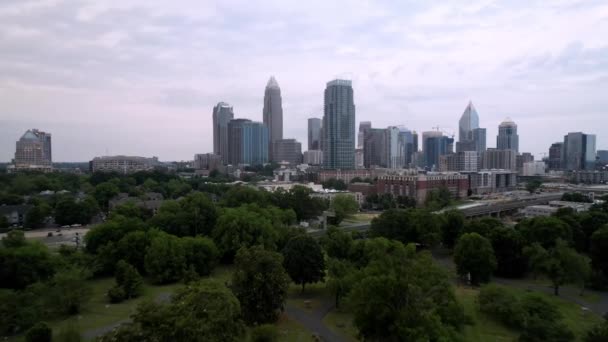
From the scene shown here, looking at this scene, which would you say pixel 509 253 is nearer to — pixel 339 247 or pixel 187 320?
pixel 339 247

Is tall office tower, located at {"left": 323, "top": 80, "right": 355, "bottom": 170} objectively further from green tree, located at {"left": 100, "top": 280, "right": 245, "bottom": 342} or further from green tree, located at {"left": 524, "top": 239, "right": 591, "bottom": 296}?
green tree, located at {"left": 100, "top": 280, "right": 245, "bottom": 342}

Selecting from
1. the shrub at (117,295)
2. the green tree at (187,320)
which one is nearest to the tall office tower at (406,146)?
the shrub at (117,295)

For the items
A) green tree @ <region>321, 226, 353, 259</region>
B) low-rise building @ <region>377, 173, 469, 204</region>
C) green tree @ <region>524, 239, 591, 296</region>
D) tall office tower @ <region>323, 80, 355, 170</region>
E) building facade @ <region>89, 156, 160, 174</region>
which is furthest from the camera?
→ building facade @ <region>89, 156, 160, 174</region>

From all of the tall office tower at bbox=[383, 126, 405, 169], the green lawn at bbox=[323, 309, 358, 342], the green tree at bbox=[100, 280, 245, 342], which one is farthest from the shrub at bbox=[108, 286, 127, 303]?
the tall office tower at bbox=[383, 126, 405, 169]

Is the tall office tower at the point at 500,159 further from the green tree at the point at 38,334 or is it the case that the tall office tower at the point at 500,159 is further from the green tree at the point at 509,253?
the green tree at the point at 38,334

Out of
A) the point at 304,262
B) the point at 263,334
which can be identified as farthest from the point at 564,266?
the point at 263,334

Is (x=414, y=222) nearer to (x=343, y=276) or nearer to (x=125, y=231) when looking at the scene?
(x=343, y=276)

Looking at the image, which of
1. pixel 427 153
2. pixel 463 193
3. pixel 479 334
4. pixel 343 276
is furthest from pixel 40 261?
pixel 427 153
